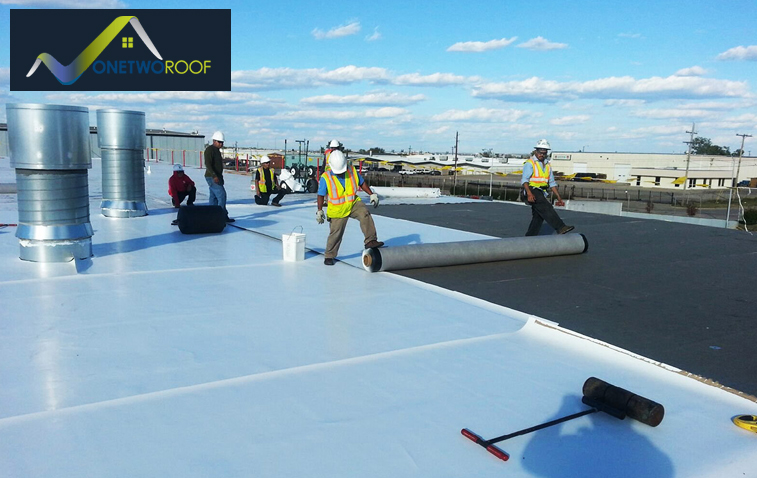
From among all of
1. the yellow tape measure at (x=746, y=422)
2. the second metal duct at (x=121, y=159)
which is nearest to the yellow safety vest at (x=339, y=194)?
the yellow tape measure at (x=746, y=422)

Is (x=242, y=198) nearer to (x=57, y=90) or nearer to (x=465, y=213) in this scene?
(x=465, y=213)

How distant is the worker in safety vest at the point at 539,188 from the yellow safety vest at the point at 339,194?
10.5 feet

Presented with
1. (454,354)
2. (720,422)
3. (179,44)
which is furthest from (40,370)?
(179,44)

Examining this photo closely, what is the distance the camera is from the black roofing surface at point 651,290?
179 inches

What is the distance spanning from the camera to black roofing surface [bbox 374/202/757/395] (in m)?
4.54

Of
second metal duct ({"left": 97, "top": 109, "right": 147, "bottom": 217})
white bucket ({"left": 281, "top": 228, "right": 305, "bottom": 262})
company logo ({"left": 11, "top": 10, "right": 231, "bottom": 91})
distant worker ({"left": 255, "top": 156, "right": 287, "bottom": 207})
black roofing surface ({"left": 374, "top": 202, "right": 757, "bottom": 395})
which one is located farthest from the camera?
company logo ({"left": 11, "top": 10, "right": 231, "bottom": 91})

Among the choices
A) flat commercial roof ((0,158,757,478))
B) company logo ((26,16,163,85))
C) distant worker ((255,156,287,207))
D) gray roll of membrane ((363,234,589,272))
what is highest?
company logo ((26,16,163,85))

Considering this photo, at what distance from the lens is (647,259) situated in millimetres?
8250

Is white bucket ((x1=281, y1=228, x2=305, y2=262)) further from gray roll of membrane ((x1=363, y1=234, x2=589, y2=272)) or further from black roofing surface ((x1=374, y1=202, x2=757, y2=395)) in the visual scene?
black roofing surface ((x1=374, y1=202, x2=757, y2=395))

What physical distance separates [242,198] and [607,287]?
1141cm

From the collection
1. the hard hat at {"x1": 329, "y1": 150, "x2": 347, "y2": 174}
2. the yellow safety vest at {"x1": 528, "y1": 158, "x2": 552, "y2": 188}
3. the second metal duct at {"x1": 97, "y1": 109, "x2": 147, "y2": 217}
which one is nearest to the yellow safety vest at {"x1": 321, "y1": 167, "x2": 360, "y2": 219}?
the hard hat at {"x1": 329, "y1": 150, "x2": 347, "y2": 174}

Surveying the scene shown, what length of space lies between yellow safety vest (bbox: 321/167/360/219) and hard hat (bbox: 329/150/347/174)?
0.10m

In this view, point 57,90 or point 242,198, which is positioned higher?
point 57,90

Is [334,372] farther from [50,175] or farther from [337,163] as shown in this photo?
[50,175]
